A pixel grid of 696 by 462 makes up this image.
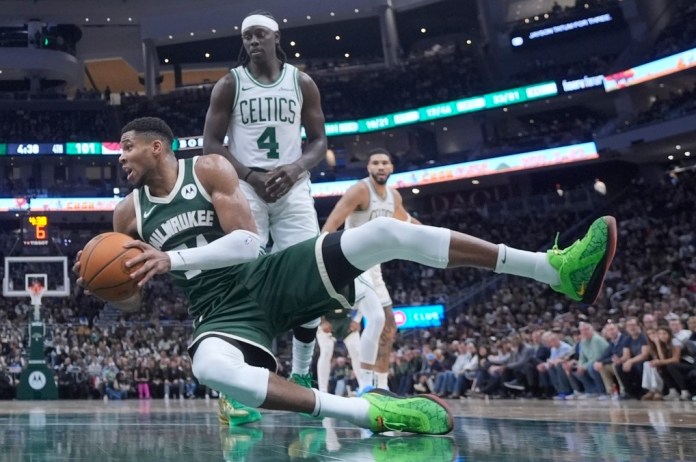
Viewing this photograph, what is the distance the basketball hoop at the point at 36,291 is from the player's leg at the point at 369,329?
1324 cm

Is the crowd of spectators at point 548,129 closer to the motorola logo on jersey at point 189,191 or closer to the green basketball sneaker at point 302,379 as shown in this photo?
the green basketball sneaker at point 302,379

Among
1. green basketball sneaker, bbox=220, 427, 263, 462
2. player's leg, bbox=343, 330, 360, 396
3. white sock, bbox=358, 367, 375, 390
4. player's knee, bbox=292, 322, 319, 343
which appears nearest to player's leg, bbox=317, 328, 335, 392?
player's leg, bbox=343, 330, 360, 396

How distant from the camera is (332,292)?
339 cm

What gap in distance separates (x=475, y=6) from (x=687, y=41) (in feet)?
34.4

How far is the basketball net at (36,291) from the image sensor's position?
1768 centimetres

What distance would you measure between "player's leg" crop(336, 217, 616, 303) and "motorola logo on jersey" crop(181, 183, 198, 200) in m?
0.74

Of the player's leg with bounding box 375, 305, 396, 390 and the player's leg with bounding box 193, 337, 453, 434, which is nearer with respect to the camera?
→ the player's leg with bounding box 193, 337, 453, 434

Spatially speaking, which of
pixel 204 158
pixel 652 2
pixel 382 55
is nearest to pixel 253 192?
pixel 204 158

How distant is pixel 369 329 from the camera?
626cm

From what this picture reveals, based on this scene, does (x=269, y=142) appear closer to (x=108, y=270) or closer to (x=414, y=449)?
(x=108, y=270)

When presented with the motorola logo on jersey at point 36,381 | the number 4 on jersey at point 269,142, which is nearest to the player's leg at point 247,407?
the number 4 on jersey at point 269,142

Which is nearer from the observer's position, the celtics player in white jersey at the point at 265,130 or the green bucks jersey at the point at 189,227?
the green bucks jersey at the point at 189,227

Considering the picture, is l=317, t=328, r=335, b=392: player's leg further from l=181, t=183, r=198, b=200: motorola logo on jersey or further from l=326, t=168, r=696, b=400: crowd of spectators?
l=181, t=183, r=198, b=200: motorola logo on jersey

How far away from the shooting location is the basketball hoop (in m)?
17.7
